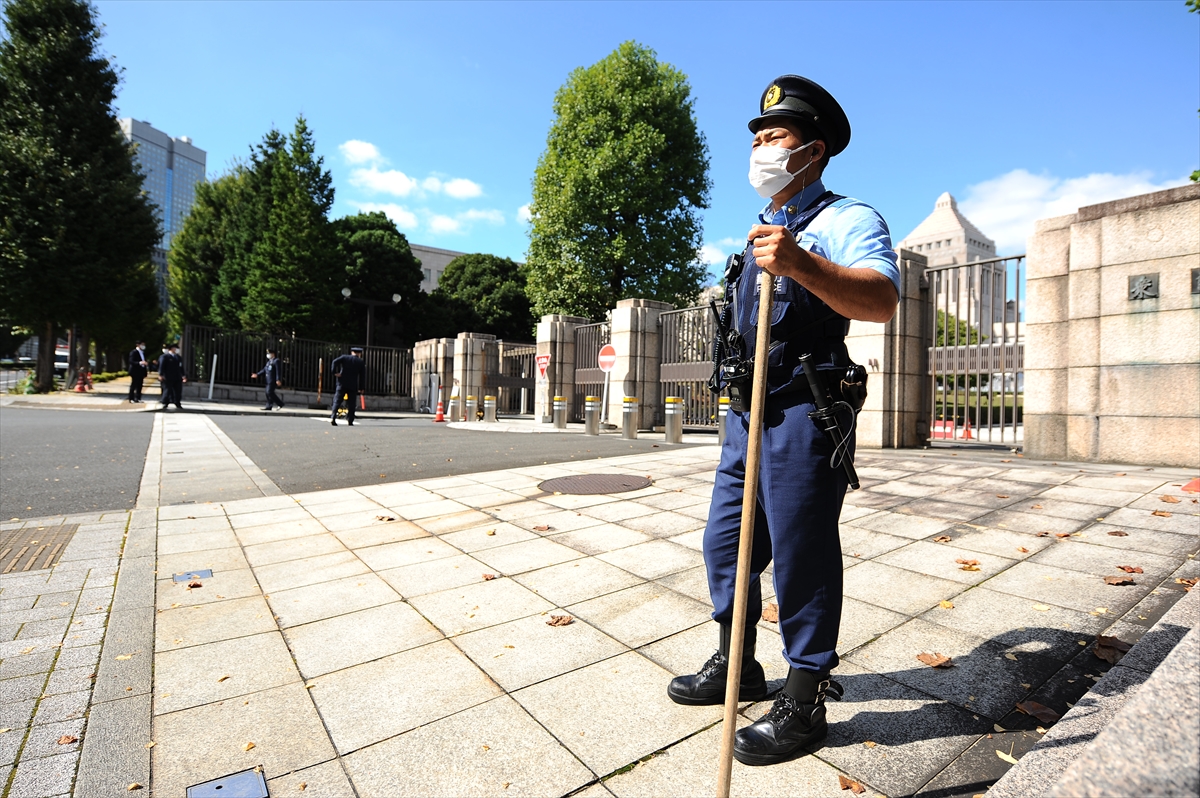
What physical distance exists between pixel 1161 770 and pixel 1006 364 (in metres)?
10.8

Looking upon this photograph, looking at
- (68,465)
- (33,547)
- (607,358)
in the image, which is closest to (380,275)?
(607,358)

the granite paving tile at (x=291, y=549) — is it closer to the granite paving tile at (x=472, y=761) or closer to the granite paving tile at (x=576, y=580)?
the granite paving tile at (x=576, y=580)

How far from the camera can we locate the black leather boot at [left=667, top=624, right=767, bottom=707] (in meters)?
2.38

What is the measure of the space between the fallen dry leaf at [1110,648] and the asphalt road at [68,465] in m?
7.49

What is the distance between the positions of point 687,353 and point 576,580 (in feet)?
40.1

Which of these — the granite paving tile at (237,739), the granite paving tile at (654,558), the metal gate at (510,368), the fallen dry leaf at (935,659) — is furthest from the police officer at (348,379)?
the fallen dry leaf at (935,659)

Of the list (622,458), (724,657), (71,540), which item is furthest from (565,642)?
(622,458)

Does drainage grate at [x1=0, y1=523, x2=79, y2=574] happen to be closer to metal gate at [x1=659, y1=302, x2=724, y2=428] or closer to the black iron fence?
metal gate at [x1=659, y1=302, x2=724, y2=428]

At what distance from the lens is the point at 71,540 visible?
4.89 m

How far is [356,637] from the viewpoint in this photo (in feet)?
10.3

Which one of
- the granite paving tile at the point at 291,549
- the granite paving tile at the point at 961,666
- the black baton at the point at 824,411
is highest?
the black baton at the point at 824,411

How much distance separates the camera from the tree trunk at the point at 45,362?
2450 cm

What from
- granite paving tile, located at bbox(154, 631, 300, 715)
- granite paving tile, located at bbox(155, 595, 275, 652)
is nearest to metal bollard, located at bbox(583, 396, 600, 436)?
granite paving tile, located at bbox(155, 595, 275, 652)

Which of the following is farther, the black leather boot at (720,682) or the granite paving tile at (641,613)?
the granite paving tile at (641,613)
